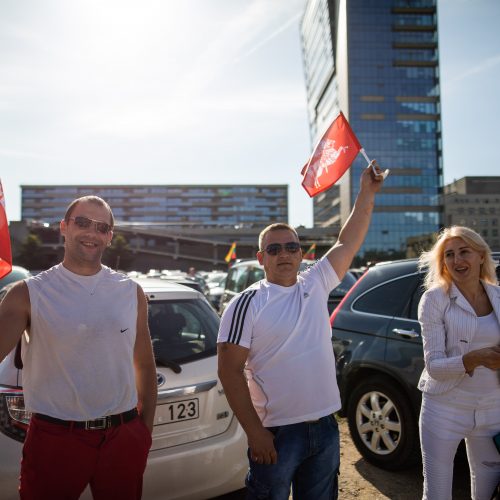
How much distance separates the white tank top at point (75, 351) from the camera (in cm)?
203

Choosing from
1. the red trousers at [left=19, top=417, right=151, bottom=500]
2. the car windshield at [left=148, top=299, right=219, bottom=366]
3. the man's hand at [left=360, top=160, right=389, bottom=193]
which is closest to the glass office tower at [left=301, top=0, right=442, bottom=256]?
the car windshield at [left=148, top=299, right=219, bottom=366]

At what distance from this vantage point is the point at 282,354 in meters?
2.09

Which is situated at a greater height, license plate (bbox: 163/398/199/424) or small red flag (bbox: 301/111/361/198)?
small red flag (bbox: 301/111/361/198)

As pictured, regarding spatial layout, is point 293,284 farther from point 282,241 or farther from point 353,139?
point 353,139

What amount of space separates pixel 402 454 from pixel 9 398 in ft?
9.19

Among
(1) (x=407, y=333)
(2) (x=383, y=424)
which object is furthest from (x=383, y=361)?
(2) (x=383, y=424)

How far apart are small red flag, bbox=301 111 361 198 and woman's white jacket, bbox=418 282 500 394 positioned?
1428 millimetres

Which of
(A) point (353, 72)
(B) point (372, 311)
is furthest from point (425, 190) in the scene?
Result: (B) point (372, 311)

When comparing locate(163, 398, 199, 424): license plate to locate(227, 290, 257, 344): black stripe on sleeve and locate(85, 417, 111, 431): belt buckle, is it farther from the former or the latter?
locate(227, 290, 257, 344): black stripe on sleeve

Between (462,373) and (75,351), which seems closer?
(75,351)

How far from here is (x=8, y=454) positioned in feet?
7.86

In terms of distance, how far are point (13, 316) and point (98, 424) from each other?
58 centimetres

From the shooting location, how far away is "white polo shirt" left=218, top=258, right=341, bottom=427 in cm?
207

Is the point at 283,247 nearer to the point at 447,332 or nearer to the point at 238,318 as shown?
the point at 238,318
